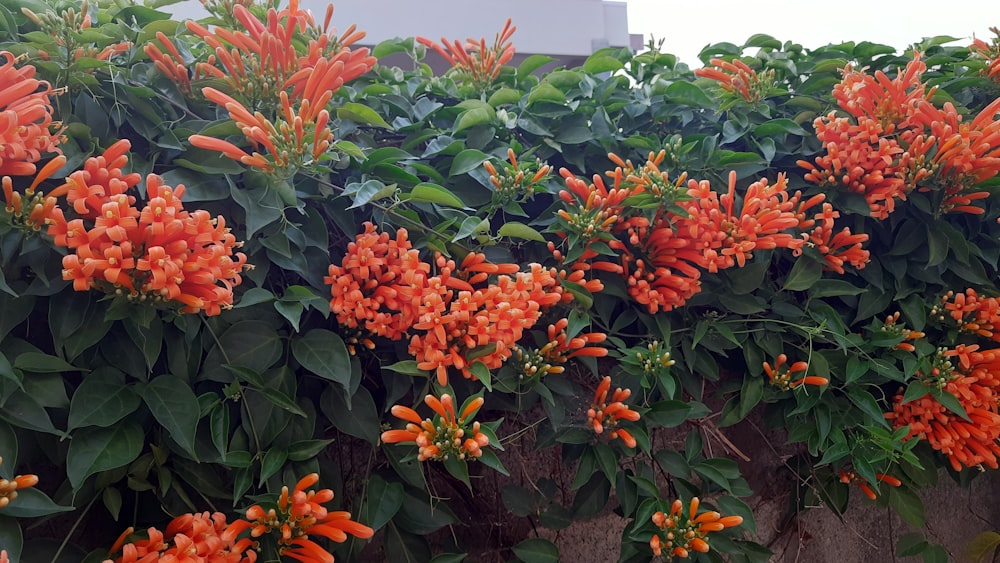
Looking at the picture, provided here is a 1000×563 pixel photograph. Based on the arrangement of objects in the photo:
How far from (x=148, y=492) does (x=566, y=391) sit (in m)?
0.88

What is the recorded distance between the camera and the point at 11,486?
0.89 metres

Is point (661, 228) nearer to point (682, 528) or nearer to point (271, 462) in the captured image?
point (682, 528)

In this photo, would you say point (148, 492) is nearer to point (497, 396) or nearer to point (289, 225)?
point (289, 225)

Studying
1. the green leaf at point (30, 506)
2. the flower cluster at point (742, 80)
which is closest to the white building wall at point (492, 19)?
the flower cluster at point (742, 80)

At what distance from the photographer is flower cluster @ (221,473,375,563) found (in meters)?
1.04

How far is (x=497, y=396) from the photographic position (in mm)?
1384

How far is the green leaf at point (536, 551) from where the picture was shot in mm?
1386

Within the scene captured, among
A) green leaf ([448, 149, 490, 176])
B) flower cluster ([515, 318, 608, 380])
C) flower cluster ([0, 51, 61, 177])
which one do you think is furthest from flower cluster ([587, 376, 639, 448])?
flower cluster ([0, 51, 61, 177])

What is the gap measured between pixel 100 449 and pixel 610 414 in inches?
38.6

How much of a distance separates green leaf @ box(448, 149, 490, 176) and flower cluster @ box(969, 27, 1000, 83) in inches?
66.8

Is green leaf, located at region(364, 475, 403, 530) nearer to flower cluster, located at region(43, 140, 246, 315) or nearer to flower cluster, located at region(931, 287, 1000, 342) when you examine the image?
flower cluster, located at region(43, 140, 246, 315)

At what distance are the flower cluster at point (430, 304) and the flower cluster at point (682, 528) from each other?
52 centimetres

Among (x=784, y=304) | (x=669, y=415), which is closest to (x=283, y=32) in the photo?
(x=669, y=415)

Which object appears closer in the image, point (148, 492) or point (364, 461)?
point (148, 492)
